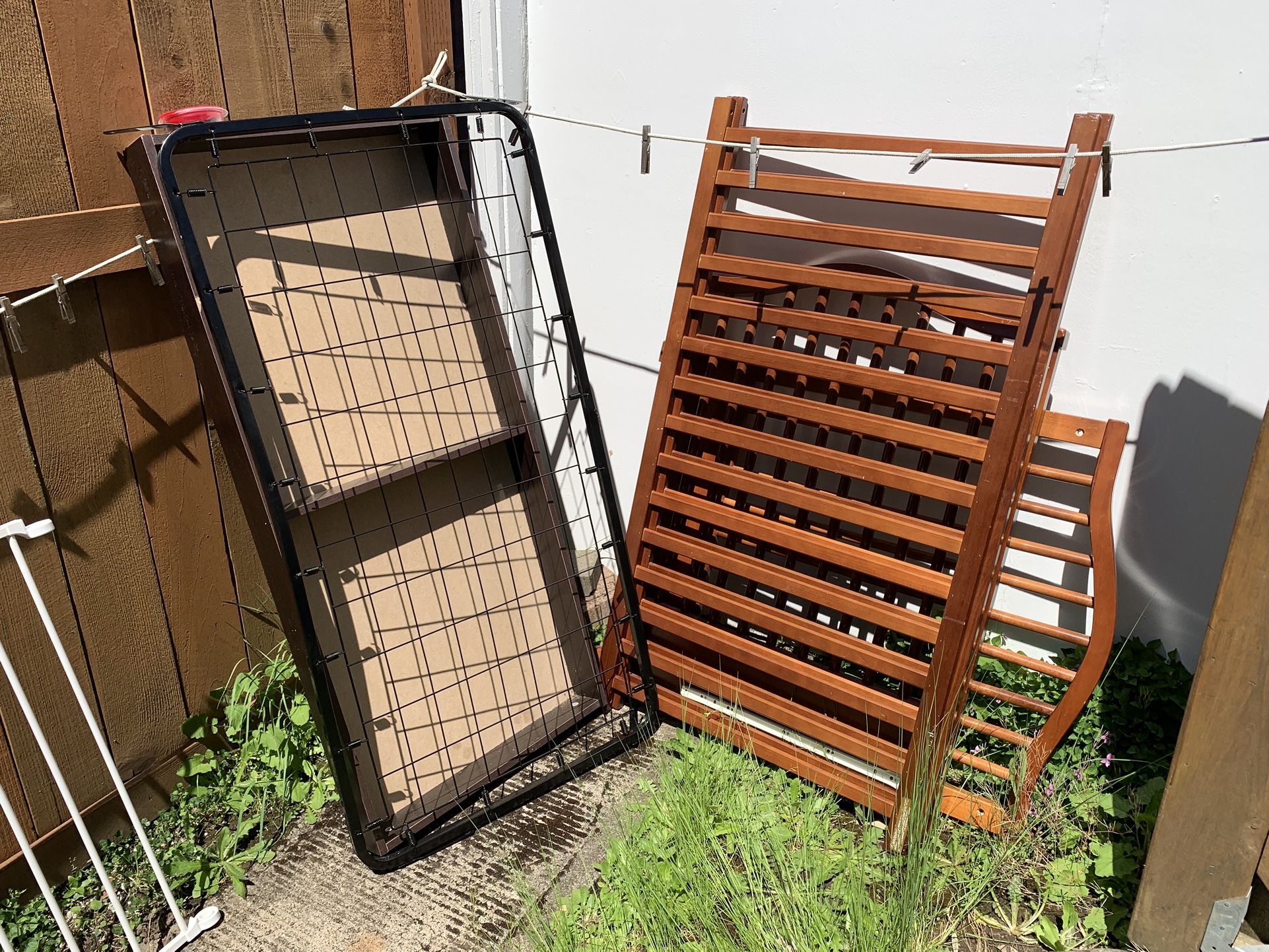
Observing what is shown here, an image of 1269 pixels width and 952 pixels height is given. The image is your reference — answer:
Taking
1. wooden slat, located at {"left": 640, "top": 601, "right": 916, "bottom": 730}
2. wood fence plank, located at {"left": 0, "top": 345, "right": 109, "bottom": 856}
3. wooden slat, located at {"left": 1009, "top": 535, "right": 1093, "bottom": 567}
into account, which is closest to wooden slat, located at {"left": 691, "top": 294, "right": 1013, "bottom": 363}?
wooden slat, located at {"left": 1009, "top": 535, "right": 1093, "bottom": 567}

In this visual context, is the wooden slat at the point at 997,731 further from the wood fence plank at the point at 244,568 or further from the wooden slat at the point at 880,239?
the wood fence plank at the point at 244,568

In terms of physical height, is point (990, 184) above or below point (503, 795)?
above

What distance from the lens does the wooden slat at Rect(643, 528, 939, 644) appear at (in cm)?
210

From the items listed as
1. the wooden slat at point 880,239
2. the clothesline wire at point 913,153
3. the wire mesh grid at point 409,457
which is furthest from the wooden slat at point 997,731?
the clothesline wire at point 913,153

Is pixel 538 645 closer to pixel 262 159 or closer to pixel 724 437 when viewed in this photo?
pixel 724 437

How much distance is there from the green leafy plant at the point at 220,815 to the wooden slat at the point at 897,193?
5.68 ft

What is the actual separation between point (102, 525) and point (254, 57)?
1.15 metres

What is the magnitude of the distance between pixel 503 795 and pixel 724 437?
43.9 inches

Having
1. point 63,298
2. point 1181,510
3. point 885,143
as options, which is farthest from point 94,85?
point 1181,510

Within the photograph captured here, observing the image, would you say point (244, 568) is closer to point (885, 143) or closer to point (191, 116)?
point (191, 116)

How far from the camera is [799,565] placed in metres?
2.59

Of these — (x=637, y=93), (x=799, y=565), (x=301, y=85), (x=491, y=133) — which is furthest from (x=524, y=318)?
(x=799, y=565)

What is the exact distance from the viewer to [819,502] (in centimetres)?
221

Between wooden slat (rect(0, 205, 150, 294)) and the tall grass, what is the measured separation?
1658mm
